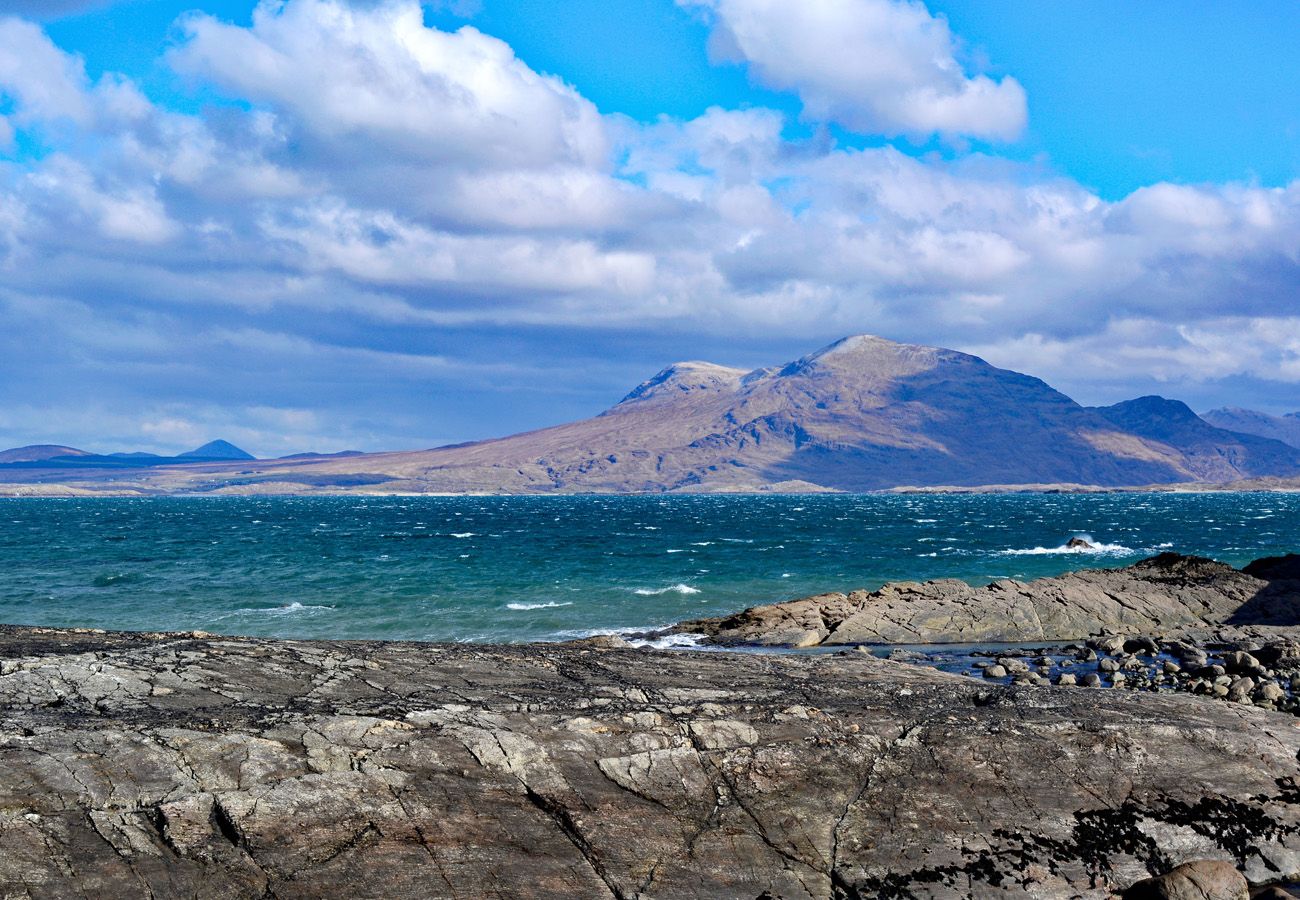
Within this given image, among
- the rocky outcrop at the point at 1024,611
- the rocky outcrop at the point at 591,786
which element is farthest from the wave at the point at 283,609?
the rocky outcrop at the point at 591,786

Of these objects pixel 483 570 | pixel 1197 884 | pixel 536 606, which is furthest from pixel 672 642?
pixel 483 570

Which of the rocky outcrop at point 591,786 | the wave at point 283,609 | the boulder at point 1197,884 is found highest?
the rocky outcrop at point 591,786

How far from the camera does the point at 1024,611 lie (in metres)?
38.5

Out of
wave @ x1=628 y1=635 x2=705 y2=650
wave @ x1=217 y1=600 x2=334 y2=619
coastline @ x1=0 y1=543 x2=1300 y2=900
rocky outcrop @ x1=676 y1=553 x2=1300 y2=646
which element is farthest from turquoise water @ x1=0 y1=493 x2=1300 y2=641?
coastline @ x1=0 y1=543 x2=1300 y2=900

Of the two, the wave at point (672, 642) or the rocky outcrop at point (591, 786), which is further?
the wave at point (672, 642)

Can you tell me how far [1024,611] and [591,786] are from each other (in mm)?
30049

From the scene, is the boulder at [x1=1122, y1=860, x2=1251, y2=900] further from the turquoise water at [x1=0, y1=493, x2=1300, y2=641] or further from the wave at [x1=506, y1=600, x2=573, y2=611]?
the wave at [x1=506, y1=600, x2=573, y2=611]

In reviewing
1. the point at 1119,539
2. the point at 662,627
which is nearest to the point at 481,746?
the point at 662,627

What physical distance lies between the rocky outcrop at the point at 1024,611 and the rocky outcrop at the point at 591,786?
20.2m

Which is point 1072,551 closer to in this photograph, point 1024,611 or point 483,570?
point 1024,611

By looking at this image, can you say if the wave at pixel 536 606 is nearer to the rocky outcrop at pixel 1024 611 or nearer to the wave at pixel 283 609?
the rocky outcrop at pixel 1024 611

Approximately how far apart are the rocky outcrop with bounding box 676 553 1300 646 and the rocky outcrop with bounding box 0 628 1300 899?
66.2ft

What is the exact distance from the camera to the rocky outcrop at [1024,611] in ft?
121

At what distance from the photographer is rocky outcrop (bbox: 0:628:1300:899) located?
1098 centimetres
